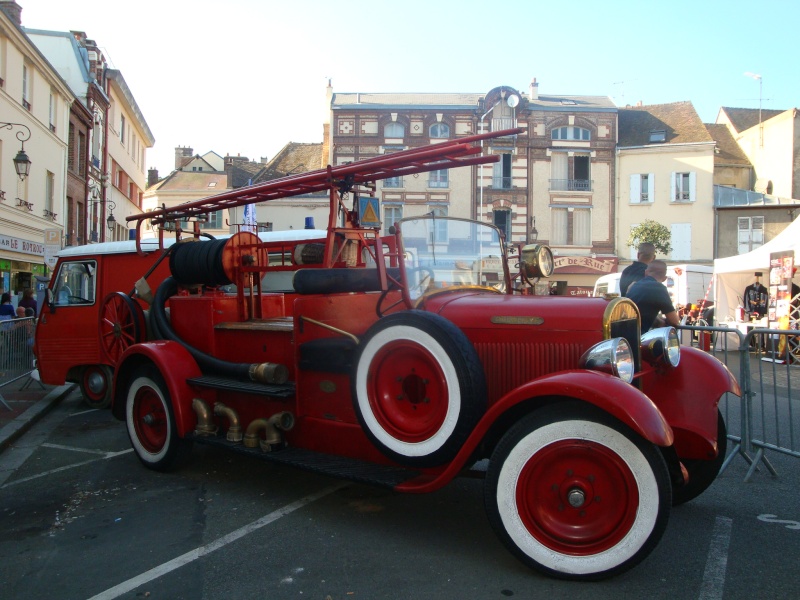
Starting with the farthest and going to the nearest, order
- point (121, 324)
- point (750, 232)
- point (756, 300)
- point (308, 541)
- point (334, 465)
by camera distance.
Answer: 1. point (750, 232)
2. point (756, 300)
3. point (121, 324)
4. point (334, 465)
5. point (308, 541)

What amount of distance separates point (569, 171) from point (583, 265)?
5368 millimetres

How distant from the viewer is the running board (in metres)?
3.70

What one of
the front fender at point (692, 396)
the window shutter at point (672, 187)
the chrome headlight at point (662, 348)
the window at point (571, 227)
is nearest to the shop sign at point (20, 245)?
the chrome headlight at point (662, 348)

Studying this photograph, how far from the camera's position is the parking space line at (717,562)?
306 centimetres

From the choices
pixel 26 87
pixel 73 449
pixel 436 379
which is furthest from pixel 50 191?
pixel 436 379

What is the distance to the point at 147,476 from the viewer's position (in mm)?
5219

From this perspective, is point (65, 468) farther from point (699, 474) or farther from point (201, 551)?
point (699, 474)

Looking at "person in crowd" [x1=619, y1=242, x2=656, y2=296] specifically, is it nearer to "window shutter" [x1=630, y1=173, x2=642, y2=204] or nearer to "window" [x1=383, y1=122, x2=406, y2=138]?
"window" [x1=383, y1=122, x2=406, y2=138]

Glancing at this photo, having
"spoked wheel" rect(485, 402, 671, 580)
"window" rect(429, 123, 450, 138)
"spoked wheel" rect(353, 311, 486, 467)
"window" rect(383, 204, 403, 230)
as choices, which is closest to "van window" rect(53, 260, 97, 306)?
"spoked wheel" rect(353, 311, 486, 467)

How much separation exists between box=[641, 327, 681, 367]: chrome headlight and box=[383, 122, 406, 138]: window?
31.8 meters

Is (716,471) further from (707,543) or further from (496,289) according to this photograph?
(496,289)

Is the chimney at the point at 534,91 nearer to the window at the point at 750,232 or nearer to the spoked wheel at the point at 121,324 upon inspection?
the window at the point at 750,232

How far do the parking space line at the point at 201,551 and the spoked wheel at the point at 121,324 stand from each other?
99.8 inches

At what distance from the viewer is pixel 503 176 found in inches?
1378
